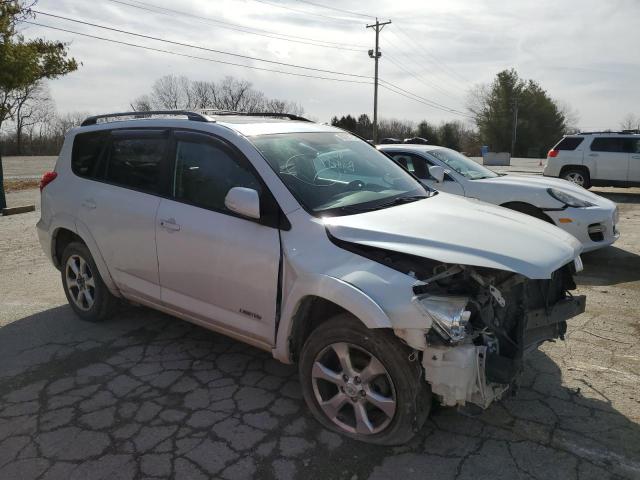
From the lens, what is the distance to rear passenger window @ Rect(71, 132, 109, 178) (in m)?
4.42

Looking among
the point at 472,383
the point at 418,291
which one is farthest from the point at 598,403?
the point at 418,291

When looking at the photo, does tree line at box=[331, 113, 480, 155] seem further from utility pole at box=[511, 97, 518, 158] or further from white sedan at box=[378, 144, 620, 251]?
white sedan at box=[378, 144, 620, 251]

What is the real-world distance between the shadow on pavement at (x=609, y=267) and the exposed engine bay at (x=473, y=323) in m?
3.22

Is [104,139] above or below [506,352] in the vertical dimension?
above

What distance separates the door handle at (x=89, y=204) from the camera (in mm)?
4277

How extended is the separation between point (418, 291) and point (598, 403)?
5.39 feet

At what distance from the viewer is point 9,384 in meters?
3.57

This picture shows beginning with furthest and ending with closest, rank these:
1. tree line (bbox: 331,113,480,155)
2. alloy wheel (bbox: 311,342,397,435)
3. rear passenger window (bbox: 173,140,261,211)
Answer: tree line (bbox: 331,113,480,155) < rear passenger window (bbox: 173,140,261,211) < alloy wheel (bbox: 311,342,397,435)

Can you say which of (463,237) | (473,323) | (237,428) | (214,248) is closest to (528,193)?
(463,237)

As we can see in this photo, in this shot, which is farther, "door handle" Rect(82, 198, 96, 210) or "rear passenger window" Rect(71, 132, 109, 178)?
"rear passenger window" Rect(71, 132, 109, 178)

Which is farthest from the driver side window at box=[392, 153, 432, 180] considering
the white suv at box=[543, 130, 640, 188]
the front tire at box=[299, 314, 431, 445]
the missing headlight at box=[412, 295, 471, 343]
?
the white suv at box=[543, 130, 640, 188]

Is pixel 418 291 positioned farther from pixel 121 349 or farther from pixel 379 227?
pixel 121 349

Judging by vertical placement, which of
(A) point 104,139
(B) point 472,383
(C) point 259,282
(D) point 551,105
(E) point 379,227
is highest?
(D) point 551,105

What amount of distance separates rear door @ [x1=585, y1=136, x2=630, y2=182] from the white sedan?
8.42 metres
